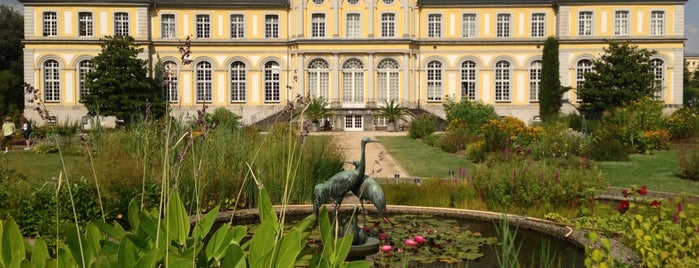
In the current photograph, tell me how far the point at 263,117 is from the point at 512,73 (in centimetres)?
1288

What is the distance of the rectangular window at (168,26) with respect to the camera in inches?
1421

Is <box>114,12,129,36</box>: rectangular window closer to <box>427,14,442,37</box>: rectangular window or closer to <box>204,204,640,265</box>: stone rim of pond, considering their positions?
<box>427,14,442,37</box>: rectangular window

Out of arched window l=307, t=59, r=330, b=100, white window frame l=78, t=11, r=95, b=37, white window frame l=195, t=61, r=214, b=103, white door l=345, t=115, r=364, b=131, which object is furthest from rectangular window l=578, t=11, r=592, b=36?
white window frame l=78, t=11, r=95, b=37

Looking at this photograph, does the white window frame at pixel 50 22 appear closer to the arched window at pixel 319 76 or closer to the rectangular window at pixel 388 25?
the arched window at pixel 319 76

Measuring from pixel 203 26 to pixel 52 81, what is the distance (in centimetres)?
800

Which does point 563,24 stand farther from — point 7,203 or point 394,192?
point 7,203

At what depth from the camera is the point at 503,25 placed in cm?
3631

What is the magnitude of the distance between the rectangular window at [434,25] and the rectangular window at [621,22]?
8.77 metres

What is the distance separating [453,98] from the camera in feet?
118

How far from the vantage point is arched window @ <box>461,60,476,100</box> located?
3622 centimetres

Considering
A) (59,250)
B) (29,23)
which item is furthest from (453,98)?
(59,250)

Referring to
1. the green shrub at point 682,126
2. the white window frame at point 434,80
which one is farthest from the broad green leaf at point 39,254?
the white window frame at point 434,80

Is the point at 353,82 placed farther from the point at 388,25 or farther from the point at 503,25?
the point at 503,25

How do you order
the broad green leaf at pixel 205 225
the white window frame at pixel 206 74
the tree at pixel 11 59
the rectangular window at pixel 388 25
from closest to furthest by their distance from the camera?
the broad green leaf at pixel 205 225
the rectangular window at pixel 388 25
the white window frame at pixel 206 74
the tree at pixel 11 59
